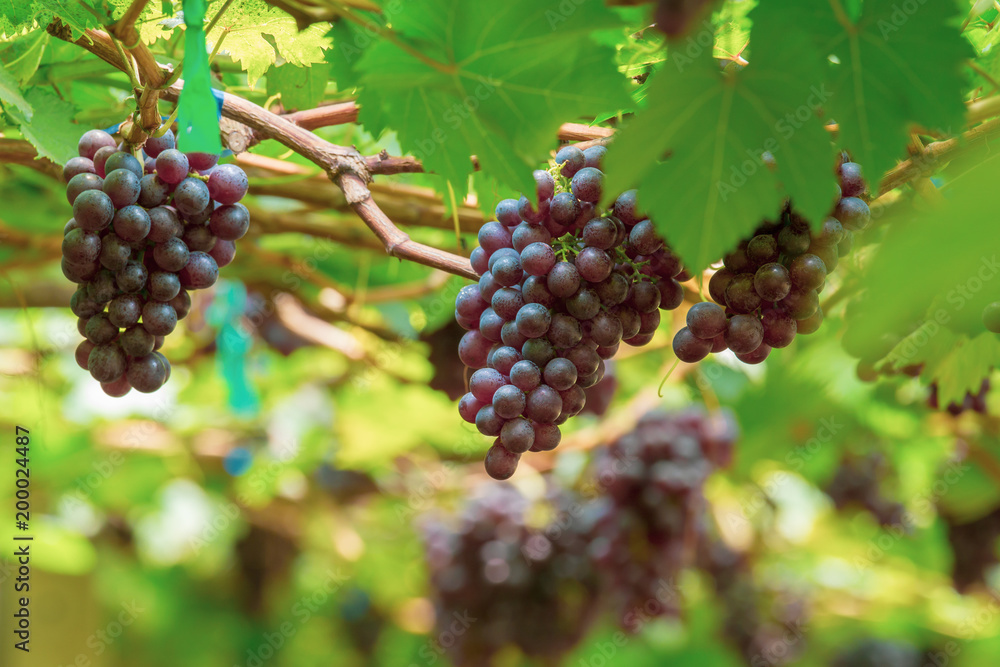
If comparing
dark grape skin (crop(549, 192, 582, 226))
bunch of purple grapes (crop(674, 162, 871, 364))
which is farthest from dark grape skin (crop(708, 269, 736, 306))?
dark grape skin (crop(549, 192, 582, 226))

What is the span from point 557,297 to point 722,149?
15 centimetres

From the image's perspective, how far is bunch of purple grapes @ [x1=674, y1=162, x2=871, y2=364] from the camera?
47 centimetres

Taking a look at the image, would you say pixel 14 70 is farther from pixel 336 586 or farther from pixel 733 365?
pixel 336 586

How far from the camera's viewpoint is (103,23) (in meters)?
0.51

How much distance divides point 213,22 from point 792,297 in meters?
0.44

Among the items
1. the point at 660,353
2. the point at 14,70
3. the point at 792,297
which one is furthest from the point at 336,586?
the point at 792,297

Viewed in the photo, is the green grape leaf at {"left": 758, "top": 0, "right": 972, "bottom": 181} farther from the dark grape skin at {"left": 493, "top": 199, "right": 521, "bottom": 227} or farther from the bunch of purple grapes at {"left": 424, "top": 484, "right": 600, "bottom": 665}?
the bunch of purple grapes at {"left": 424, "top": 484, "right": 600, "bottom": 665}

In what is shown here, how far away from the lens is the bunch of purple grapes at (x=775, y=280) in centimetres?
47

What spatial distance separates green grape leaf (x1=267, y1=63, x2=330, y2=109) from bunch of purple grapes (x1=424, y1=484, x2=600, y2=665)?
1.13 m

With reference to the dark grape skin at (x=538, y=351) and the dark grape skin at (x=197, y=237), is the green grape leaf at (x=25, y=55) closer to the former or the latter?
the dark grape skin at (x=197, y=237)

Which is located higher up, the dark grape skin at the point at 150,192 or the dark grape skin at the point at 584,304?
the dark grape skin at the point at 584,304

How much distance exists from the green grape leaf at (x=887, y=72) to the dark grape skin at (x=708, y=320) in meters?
0.12

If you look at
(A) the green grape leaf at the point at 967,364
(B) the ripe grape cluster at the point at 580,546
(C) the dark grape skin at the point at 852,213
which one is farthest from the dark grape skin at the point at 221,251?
(B) the ripe grape cluster at the point at 580,546

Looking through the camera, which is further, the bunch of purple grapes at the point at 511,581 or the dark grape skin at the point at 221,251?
the bunch of purple grapes at the point at 511,581
